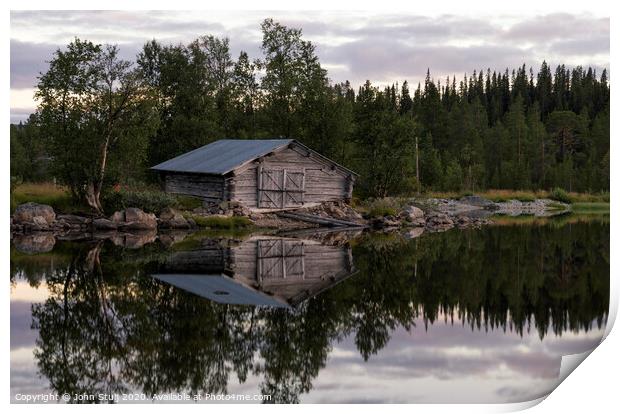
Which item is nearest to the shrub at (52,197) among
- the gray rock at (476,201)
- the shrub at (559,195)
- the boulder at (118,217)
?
the boulder at (118,217)

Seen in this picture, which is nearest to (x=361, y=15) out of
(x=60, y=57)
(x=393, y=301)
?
(x=393, y=301)

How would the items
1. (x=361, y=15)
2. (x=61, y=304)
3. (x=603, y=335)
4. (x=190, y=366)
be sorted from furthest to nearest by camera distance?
1. (x=361, y=15)
2. (x=61, y=304)
3. (x=603, y=335)
4. (x=190, y=366)

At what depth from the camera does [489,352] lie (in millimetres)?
12672

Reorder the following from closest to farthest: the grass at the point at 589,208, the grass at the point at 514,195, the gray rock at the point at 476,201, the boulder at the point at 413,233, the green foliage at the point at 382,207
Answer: the boulder at the point at 413,233 < the green foliage at the point at 382,207 < the grass at the point at 589,208 < the grass at the point at 514,195 < the gray rock at the point at 476,201

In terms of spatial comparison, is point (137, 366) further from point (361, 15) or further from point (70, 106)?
point (70, 106)

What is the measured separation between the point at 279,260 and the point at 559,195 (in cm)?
2879

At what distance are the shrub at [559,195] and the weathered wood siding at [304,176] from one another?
13.4m

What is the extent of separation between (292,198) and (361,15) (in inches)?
843

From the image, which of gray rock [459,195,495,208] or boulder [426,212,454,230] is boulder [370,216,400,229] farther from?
gray rock [459,195,495,208]

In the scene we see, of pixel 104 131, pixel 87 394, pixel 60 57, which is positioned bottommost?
pixel 87 394

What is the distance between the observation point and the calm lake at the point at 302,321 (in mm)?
11023

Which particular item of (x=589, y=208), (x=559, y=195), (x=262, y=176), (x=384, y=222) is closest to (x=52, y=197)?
(x=262, y=176)

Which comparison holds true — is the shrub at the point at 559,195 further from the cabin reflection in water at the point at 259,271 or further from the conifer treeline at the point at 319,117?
the cabin reflection in water at the point at 259,271

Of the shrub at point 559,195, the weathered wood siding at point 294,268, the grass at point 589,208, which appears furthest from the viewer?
the shrub at point 559,195
